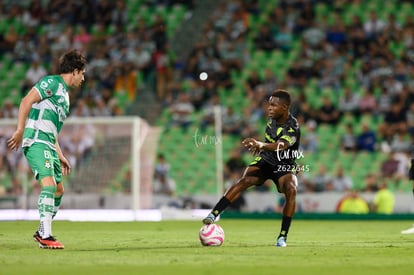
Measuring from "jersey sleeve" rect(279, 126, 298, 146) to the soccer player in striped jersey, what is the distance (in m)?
2.71

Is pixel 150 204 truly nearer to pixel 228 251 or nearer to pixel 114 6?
pixel 114 6

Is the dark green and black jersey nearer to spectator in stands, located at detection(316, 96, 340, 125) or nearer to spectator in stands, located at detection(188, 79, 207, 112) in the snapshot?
spectator in stands, located at detection(316, 96, 340, 125)

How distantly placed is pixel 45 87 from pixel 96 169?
12.0 metres

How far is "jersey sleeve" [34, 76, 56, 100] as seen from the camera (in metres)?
10.4

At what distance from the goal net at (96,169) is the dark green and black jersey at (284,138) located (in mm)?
11040

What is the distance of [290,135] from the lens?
11.3 meters

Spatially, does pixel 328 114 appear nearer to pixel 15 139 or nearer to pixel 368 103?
pixel 368 103

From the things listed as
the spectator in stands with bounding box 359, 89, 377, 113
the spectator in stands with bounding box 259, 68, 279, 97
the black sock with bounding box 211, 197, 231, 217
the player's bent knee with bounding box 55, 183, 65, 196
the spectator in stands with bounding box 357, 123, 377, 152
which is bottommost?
the black sock with bounding box 211, 197, 231, 217

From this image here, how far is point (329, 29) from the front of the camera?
27.8m

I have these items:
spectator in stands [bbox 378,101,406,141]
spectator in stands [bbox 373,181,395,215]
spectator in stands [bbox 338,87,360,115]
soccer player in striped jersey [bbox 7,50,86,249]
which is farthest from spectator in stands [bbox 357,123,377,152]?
soccer player in striped jersey [bbox 7,50,86,249]

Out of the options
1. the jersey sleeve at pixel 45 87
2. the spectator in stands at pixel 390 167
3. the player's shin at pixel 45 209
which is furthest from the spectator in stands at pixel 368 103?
the player's shin at pixel 45 209

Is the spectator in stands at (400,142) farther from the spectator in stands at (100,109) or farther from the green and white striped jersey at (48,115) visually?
the green and white striped jersey at (48,115)

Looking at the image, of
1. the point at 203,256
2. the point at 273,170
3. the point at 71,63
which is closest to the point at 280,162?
the point at 273,170

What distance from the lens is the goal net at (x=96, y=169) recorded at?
73.1 ft
